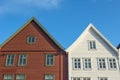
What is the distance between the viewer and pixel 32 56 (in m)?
34.4

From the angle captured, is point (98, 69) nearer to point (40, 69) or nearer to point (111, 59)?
point (111, 59)

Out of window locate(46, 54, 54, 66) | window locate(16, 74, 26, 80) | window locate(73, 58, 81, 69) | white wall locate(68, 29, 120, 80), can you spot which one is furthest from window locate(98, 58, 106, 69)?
window locate(16, 74, 26, 80)

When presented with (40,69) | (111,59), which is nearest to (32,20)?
(40,69)

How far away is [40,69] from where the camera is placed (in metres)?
33.4

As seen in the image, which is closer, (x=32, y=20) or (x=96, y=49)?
(x=96, y=49)

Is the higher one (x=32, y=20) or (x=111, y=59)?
(x=32, y=20)

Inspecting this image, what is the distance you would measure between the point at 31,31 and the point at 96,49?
11002mm

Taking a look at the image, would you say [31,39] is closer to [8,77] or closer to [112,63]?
[8,77]

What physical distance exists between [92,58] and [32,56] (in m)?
9.37

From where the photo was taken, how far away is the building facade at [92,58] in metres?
32.9

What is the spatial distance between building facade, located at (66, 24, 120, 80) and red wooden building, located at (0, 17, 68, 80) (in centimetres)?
155

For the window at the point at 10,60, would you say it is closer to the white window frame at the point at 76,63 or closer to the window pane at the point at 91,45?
the white window frame at the point at 76,63

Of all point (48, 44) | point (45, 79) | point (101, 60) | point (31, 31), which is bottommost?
point (45, 79)

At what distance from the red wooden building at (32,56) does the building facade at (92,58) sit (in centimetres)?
155
